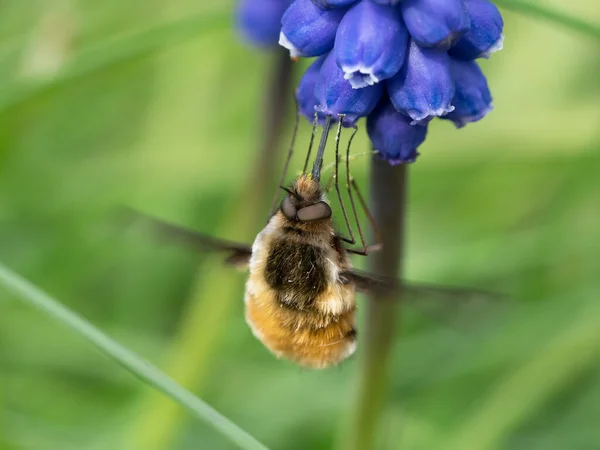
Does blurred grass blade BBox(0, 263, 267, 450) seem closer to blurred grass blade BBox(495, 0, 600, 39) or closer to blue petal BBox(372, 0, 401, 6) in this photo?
blue petal BBox(372, 0, 401, 6)

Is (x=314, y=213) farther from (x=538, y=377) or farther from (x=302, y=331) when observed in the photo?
(x=538, y=377)

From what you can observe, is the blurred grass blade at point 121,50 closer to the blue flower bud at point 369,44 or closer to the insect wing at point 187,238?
the insect wing at point 187,238

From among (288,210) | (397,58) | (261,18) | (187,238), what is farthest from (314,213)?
(261,18)

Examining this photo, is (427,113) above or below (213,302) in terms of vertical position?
above

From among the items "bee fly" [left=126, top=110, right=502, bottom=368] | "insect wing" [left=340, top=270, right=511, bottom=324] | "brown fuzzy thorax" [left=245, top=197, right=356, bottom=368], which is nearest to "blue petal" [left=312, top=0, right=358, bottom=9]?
"bee fly" [left=126, top=110, right=502, bottom=368]

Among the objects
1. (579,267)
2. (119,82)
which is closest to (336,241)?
(579,267)
